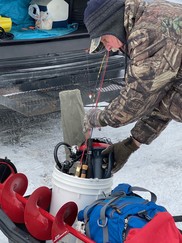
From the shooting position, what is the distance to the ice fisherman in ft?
7.29

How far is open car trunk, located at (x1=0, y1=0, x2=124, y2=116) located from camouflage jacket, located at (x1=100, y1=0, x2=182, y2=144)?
5.33ft

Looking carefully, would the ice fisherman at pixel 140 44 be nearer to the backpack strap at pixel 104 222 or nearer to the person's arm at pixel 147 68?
the person's arm at pixel 147 68

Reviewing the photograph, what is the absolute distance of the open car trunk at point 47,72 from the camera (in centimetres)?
396

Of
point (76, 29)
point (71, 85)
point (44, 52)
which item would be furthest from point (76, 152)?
point (76, 29)

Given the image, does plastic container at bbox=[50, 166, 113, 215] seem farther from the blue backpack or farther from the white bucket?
the blue backpack

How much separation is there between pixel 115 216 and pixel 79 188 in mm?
343

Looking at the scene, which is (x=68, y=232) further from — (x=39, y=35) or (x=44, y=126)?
(x=39, y=35)

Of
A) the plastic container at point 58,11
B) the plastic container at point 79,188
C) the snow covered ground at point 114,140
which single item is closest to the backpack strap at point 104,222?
the plastic container at point 79,188

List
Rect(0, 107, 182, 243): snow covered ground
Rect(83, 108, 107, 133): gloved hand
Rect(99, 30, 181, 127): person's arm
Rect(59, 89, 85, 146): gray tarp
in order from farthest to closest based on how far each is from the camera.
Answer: Rect(0, 107, 182, 243): snow covered ground < Rect(59, 89, 85, 146): gray tarp < Rect(83, 108, 107, 133): gloved hand < Rect(99, 30, 181, 127): person's arm

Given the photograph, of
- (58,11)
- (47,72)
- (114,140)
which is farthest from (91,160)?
(58,11)

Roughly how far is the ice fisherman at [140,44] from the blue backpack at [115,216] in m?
0.38

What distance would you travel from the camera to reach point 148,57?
87.5 inches

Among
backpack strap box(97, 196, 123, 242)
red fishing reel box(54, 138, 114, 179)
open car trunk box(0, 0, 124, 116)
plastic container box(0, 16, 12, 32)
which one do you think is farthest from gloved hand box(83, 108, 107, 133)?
plastic container box(0, 16, 12, 32)

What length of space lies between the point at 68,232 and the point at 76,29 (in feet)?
11.1
